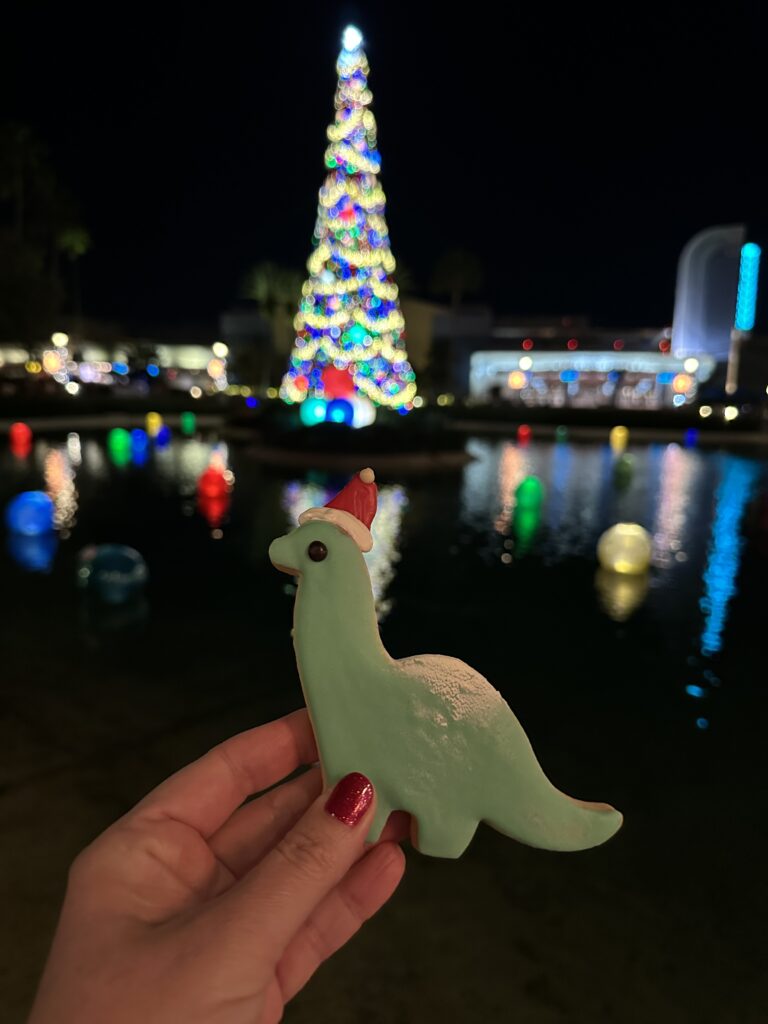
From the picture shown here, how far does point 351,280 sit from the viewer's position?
21.8 meters

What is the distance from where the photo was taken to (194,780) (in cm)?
176

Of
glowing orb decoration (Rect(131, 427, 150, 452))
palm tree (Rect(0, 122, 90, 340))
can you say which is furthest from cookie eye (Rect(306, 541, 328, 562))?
palm tree (Rect(0, 122, 90, 340))

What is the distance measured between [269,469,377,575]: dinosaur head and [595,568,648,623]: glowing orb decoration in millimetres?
5200

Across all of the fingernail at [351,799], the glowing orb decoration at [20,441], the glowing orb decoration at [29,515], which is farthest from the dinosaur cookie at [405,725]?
the glowing orb decoration at [20,441]

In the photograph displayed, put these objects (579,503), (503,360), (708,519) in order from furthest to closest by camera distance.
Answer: (503,360) → (579,503) → (708,519)

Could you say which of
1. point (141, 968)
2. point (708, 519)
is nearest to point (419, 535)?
point (708, 519)

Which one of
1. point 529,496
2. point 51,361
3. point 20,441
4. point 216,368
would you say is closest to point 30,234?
point 51,361

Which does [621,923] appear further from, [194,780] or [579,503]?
[579,503]

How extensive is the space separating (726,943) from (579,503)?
1090 cm

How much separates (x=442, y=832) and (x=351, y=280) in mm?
21689

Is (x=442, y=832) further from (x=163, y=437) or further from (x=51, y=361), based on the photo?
(x=51, y=361)

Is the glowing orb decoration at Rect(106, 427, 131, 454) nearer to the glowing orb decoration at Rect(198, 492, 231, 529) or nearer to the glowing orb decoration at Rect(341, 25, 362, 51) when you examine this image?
the glowing orb decoration at Rect(198, 492, 231, 529)

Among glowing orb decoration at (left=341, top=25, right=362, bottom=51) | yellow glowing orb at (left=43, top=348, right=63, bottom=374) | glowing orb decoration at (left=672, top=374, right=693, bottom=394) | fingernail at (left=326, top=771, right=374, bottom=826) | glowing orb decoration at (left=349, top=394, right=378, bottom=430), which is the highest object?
glowing orb decoration at (left=341, top=25, right=362, bottom=51)

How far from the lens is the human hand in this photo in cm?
122
